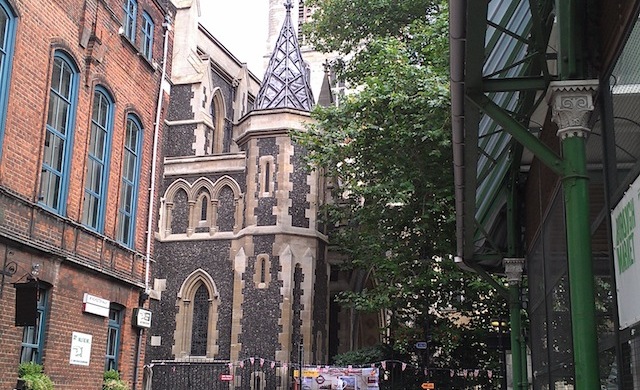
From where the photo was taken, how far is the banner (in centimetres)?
2195

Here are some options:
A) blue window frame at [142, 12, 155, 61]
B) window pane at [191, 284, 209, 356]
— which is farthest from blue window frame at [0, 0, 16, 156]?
window pane at [191, 284, 209, 356]

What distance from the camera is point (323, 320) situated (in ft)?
100

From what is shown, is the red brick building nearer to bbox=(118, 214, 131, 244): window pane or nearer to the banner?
bbox=(118, 214, 131, 244): window pane

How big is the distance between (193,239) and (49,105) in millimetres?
19063

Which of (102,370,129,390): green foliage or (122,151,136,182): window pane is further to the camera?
(122,151,136,182): window pane

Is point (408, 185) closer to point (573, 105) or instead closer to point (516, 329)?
point (516, 329)

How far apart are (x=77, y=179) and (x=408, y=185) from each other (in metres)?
10.3

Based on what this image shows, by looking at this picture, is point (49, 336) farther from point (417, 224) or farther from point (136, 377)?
point (417, 224)

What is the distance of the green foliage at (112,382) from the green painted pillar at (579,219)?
420 inches

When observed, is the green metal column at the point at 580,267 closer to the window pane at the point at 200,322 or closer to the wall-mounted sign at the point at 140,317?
the wall-mounted sign at the point at 140,317

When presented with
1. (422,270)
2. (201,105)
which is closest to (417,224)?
(422,270)

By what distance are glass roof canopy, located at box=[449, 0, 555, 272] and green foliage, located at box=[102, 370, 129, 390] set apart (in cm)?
648

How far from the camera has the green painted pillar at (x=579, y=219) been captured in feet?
17.5

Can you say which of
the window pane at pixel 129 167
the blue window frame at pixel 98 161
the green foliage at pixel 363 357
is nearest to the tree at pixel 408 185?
the green foliage at pixel 363 357
